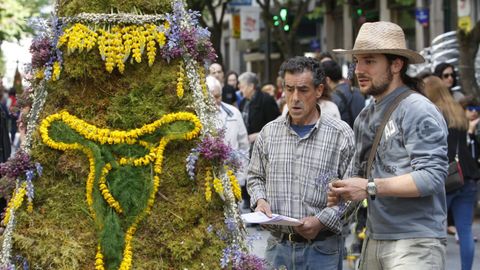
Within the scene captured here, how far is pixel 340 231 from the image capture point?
539cm

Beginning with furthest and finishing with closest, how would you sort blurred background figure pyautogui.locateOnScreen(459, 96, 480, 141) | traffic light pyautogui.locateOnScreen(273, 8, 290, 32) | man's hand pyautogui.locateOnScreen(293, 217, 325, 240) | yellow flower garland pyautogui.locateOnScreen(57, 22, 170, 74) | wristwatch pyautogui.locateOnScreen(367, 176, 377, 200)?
1. traffic light pyautogui.locateOnScreen(273, 8, 290, 32)
2. blurred background figure pyautogui.locateOnScreen(459, 96, 480, 141)
3. man's hand pyautogui.locateOnScreen(293, 217, 325, 240)
4. yellow flower garland pyautogui.locateOnScreen(57, 22, 170, 74)
5. wristwatch pyautogui.locateOnScreen(367, 176, 377, 200)

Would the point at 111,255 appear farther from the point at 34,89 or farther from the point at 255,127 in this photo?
the point at 255,127

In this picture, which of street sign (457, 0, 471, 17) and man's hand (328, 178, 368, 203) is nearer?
man's hand (328, 178, 368, 203)

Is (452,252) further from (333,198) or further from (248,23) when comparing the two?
(248,23)

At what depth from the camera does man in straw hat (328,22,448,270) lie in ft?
14.4

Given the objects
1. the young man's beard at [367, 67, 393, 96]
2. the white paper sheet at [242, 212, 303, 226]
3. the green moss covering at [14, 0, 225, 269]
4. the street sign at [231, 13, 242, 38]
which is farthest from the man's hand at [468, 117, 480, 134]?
the street sign at [231, 13, 242, 38]

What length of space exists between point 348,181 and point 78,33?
142cm

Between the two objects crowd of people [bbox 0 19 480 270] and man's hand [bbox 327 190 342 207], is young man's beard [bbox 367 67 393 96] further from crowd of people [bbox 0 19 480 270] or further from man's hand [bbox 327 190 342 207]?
man's hand [bbox 327 190 342 207]

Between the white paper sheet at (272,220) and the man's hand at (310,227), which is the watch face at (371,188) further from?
the man's hand at (310,227)

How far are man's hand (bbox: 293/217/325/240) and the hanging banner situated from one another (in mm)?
26205

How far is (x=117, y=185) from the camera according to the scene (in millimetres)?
4465

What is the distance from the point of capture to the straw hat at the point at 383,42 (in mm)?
4723

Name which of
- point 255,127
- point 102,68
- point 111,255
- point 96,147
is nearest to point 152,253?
point 111,255

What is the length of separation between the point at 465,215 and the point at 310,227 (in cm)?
445
